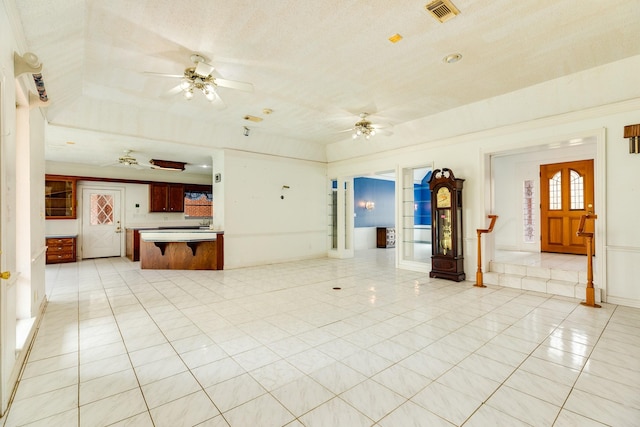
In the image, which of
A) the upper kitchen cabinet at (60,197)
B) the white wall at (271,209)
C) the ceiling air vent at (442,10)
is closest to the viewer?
the ceiling air vent at (442,10)

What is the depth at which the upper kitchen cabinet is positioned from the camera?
8594 millimetres

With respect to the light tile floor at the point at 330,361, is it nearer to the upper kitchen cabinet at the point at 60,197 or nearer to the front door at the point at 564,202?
the front door at the point at 564,202

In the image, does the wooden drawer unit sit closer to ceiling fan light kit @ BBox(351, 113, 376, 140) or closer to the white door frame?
the white door frame

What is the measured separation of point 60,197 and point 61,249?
1609 millimetres

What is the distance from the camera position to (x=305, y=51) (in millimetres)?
3629

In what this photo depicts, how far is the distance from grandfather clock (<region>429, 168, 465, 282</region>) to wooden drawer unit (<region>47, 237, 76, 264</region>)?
9807 millimetres

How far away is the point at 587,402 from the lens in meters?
2.08

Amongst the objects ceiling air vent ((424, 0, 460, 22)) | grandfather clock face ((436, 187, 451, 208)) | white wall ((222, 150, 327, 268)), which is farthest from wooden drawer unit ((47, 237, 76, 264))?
ceiling air vent ((424, 0, 460, 22))

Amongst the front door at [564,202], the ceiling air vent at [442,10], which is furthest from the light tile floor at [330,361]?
the front door at [564,202]

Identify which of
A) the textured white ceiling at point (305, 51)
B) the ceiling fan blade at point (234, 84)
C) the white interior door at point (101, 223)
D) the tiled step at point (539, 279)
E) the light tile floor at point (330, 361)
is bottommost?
the light tile floor at point (330, 361)

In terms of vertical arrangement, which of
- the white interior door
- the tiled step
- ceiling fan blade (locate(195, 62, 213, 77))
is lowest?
the tiled step

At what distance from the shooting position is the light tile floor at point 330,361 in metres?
1.99

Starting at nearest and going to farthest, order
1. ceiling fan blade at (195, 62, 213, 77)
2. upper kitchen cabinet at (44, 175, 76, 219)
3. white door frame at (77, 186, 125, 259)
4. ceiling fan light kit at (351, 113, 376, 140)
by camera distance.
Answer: ceiling fan blade at (195, 62, 213, 77), ceiling fan light kit at (351, 113, 376, 140), upper kitchen cabinet at (44, 175, 76, 219), white door frame at (77, 186, 125, 259)

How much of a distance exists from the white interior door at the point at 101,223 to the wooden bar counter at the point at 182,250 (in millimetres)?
3498
